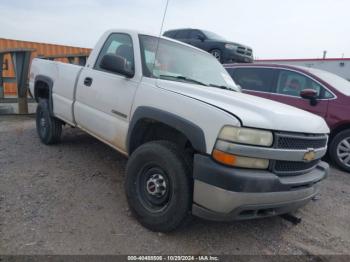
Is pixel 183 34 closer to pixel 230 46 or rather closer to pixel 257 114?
pixel 230 46

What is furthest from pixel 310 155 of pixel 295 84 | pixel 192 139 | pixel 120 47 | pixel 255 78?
pixel 255 78

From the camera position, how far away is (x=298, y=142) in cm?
243

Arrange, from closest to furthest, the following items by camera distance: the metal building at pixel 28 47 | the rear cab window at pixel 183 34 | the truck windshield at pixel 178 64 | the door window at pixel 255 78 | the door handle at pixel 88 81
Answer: the truck windshield at pixel 178 64 < the door handle at pixel 88 81 < the door window at pixel 255 78 < the rear cab window at pixel 183 34 < the metal building at pixel 28 47

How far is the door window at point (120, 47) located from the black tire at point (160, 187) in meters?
1.12

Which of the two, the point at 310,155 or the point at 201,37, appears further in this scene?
the point at 201,37

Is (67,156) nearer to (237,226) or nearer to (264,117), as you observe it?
(237,226)

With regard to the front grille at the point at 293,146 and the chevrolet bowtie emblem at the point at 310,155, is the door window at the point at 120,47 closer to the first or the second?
the front grille at the point at 293,146

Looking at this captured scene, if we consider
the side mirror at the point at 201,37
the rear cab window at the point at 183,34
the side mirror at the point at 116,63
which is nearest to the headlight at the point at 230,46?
the side mirror at the point at 201,37

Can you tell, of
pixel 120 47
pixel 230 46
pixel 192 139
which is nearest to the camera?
pixel 192 139

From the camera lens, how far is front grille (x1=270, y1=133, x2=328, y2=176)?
2299 millimetres

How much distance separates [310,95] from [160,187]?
3.68 m

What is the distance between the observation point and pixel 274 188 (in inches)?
88.3

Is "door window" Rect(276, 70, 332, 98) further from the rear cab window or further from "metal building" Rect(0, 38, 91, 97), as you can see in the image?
"metal building" Rect(0, 38, 91, 97)

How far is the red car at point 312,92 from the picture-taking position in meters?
5.02
